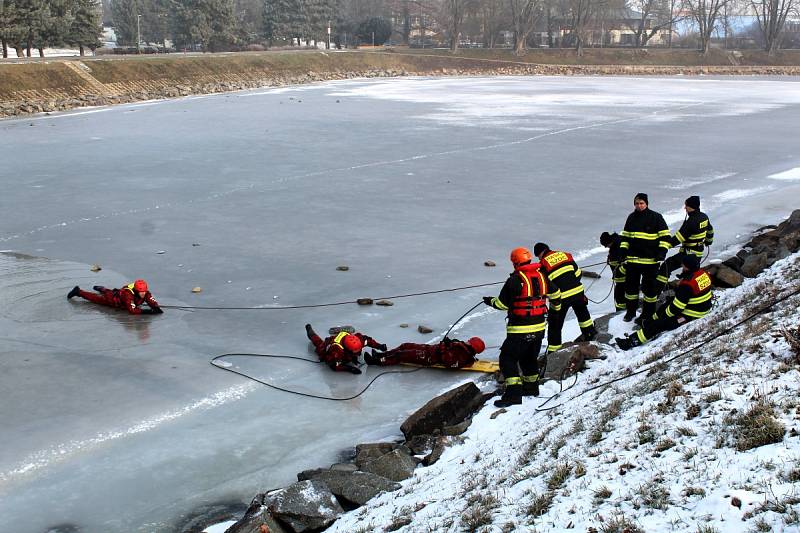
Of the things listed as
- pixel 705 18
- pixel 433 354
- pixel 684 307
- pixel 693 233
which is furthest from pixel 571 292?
pixel 705 18

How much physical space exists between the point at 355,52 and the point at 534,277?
6964cm

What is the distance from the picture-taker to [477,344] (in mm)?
9141

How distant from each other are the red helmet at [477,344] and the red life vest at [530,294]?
1.65 meters

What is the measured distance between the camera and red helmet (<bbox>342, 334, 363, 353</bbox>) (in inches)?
347

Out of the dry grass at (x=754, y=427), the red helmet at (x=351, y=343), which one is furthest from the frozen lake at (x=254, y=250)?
the dry grass at (x=754, y=427)

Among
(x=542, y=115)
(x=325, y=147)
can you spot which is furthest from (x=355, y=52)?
(x=325, y=147)

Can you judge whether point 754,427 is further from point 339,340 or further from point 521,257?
point 339,340

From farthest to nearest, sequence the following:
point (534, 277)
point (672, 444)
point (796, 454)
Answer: point (534, 277) → point (672, 444) → point (796, 454)

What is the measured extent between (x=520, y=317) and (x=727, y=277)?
14.9 feet

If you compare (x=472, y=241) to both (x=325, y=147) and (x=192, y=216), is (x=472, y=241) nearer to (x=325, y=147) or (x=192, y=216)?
(x=192, y=216)

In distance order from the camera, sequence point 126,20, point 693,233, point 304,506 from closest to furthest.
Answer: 1. point 304,506
2. point 693,233
3. point 126,20

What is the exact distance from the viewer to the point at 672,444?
4.87 meters

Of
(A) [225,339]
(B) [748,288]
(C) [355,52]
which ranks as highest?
(C) [355,52]

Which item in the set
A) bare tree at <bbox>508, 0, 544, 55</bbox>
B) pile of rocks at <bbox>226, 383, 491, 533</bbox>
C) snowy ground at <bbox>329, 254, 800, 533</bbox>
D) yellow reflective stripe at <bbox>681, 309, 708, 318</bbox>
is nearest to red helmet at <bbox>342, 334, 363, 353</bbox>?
pile of rocks at <bbox>226, 383, 491, 533</bbox>
